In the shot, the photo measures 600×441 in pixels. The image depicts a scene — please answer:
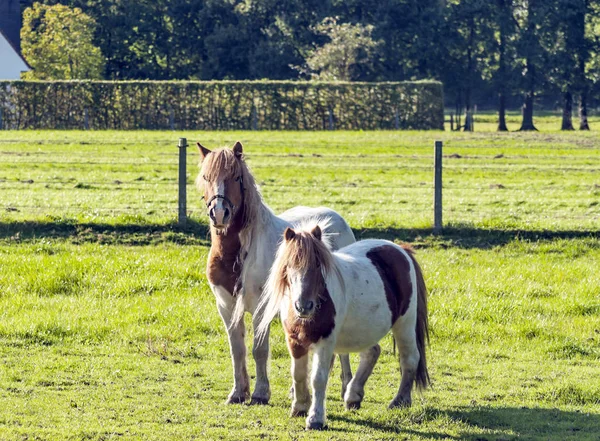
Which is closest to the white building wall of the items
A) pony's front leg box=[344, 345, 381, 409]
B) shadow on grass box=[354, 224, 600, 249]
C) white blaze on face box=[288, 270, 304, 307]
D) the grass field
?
the grass field

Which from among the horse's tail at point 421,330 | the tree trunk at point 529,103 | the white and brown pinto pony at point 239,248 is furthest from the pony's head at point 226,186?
the tree trunk at point 529,103

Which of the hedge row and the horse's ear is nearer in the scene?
the horse's ear

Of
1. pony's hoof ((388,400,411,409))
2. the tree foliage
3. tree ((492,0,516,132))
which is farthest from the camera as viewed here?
tree ((492,0,516,132))

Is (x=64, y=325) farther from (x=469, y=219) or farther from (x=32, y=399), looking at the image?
(x=469, y=219)

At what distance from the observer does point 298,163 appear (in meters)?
26.3

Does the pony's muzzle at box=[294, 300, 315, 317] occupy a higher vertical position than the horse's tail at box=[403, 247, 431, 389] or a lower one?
higher

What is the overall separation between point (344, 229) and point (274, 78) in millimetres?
51382

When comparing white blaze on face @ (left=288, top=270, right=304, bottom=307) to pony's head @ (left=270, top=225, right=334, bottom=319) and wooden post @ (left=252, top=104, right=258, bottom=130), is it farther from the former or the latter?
wooden post @ (left=252, top=104, right=258, bottom=130)

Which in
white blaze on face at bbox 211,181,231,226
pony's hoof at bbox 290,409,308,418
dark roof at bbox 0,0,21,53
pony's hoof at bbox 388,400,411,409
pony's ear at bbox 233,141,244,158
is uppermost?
dark roof at bbox 0,0,21,53

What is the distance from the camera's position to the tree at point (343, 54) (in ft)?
181

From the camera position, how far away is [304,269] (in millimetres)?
6734

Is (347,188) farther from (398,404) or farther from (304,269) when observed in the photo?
(304,269)

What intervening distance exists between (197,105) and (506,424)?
41.1 metres

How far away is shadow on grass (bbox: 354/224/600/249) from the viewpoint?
49.8ft
